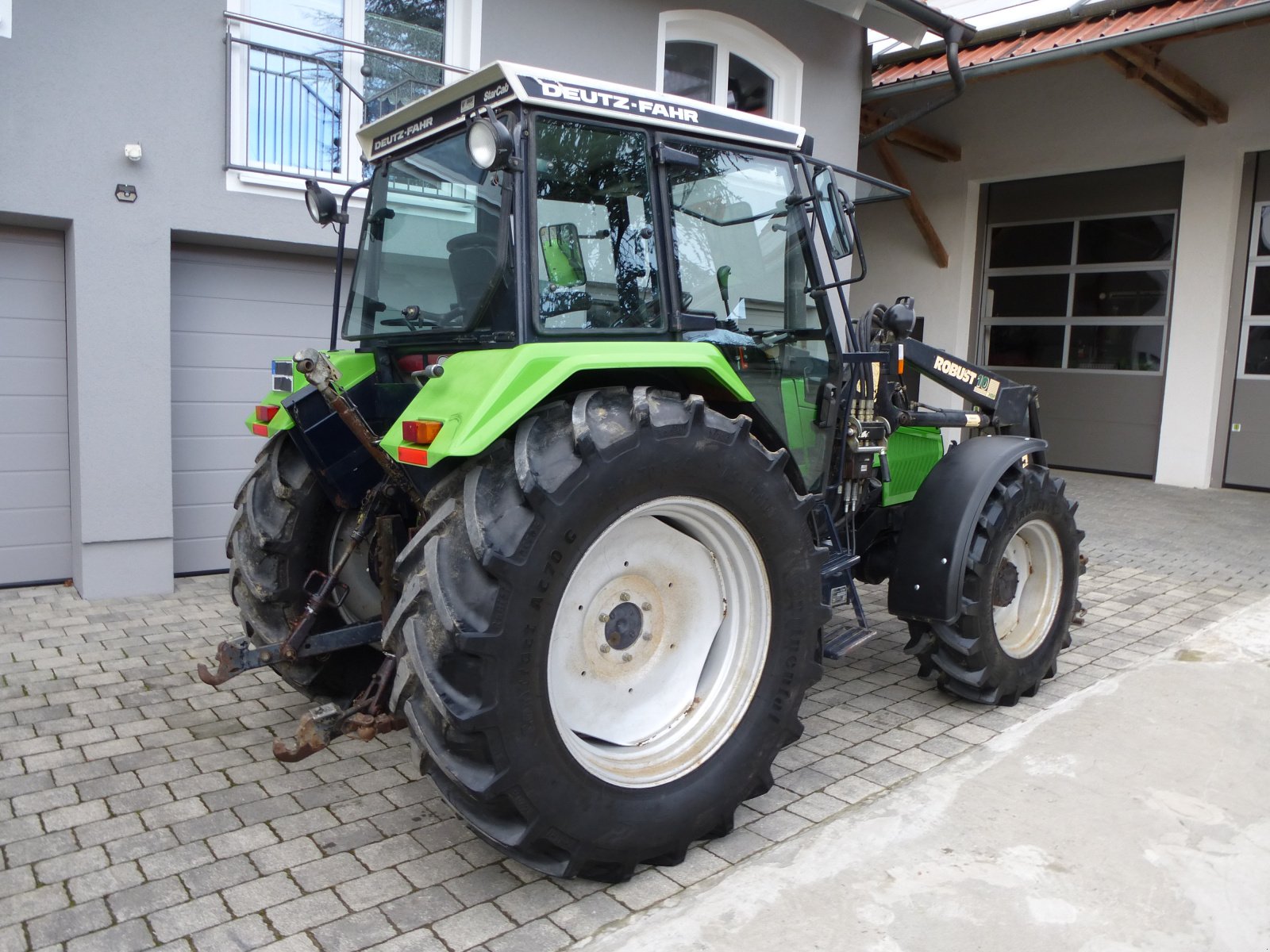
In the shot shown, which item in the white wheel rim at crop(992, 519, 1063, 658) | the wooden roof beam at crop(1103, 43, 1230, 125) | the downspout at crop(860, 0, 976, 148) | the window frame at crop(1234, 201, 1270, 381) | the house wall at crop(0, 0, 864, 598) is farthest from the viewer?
the window frame at crop(1234, 201, 1270, 381)

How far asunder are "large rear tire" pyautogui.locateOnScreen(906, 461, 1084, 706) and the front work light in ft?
8.14

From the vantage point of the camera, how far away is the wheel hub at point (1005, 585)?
4160mm

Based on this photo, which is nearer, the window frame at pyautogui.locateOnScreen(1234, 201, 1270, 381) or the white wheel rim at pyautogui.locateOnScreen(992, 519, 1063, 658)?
the white wheel rim at pyautogui.locateOnScreen(992, 519, 1063, 658)

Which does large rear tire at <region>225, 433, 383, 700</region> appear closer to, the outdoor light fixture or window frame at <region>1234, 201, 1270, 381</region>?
the outdoor light fixture

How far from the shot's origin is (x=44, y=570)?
19.2ft

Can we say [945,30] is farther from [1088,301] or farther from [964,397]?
[964,397]

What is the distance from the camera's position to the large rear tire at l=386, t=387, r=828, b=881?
2463 mm

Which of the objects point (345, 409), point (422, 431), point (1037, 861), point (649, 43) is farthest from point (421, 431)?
point (649, 43)

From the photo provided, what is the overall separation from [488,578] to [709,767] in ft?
3.23

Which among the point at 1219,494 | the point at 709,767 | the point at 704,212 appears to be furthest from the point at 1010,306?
the point at 709,767

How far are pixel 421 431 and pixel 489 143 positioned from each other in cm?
84

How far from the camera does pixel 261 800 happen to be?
3270mm

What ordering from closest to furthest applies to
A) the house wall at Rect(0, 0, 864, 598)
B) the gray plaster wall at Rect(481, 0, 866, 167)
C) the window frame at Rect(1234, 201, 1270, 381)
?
the house wall at Rect(0, 0, 864, 598) → the gray plaster wall at Rect(481, 0, 866, 167) → the window frame at Rect(1234, 201, 1270, 381)

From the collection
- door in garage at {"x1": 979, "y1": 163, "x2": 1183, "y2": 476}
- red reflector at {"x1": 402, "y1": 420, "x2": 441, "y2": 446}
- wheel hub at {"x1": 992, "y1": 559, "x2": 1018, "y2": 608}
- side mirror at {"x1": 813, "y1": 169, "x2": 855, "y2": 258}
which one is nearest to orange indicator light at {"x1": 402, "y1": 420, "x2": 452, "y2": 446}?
red reflector at {"x1": 402, "y1": 420, "x2": 441, "y2": 446}
